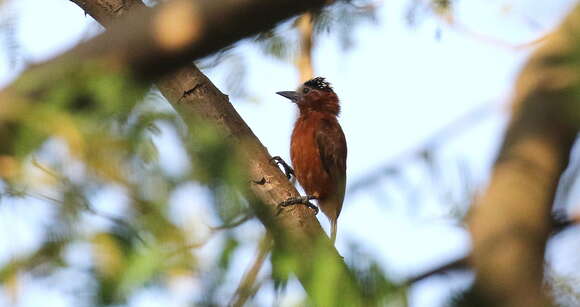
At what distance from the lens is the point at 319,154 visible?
680 centimetres

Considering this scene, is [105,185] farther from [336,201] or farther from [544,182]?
[336,201]

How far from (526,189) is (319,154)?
4647mm

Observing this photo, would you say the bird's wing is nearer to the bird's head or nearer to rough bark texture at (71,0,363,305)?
the bird's head

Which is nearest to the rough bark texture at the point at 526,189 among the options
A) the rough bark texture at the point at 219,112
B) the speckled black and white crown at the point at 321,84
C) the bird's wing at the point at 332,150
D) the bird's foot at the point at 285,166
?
the rough bark texture at the point at 219,112

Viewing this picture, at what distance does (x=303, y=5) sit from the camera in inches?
62.1

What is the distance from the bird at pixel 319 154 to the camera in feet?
22.1

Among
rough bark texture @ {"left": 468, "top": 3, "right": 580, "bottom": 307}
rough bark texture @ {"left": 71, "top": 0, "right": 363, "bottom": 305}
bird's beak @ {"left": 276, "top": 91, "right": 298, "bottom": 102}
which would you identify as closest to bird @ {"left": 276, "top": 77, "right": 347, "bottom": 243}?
bird's beak @ {"left": 276, "top": 91, "right": 298, "bottom": 102}

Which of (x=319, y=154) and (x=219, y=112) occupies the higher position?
(x=319, y=154)

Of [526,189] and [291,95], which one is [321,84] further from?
Result: [526,189]

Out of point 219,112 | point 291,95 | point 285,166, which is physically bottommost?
point 219,112

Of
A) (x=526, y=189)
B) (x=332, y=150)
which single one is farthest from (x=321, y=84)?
(x=526, y=189)

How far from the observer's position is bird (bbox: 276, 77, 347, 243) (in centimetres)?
675

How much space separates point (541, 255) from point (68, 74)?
44.6 inches

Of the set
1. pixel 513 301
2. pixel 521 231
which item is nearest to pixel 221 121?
pixel 521 231
